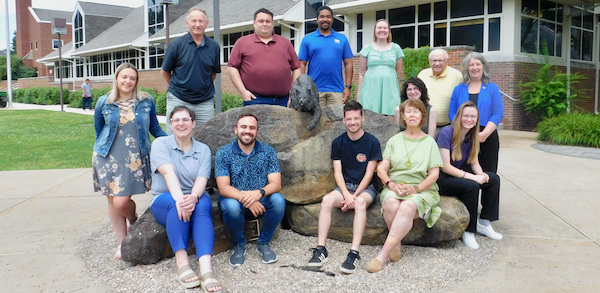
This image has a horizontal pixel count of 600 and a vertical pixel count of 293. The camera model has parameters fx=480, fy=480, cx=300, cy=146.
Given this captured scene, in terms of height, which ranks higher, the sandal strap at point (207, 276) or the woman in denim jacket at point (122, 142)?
the woman in denim jacket at point (122, 142)

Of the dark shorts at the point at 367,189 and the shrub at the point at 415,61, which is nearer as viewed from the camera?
the dark shorts at the point at 367,189

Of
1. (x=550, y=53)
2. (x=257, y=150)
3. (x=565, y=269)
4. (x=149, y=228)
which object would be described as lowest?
(x=565, y=269)

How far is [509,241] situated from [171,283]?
3.14m

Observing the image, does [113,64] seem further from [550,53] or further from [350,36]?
[550,53]

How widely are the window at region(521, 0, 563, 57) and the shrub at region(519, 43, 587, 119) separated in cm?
85

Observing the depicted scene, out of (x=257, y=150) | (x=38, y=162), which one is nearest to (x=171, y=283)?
(x=257, y=150)

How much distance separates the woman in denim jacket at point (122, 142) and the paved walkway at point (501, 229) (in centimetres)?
69

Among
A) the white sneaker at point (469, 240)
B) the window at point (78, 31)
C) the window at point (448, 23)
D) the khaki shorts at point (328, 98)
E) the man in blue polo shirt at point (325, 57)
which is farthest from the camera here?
the window at point (78, 31)

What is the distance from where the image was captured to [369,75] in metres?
5.38

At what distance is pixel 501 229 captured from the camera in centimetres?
499

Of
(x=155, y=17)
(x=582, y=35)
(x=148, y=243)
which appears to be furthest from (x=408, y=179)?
(x=155, y=17)

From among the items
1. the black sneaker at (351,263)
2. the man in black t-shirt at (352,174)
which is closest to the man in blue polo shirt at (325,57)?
the man in black t-shirt at (352,174)

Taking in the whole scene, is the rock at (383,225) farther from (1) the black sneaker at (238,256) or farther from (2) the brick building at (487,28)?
(2) the brick building at (487,28)

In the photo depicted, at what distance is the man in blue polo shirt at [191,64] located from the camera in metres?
4.83
